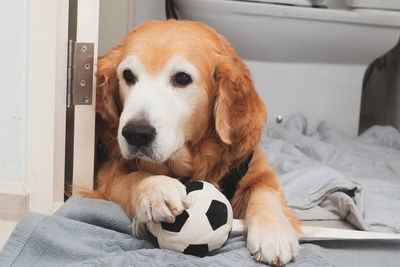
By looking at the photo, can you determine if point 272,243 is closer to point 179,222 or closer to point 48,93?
point 179,222

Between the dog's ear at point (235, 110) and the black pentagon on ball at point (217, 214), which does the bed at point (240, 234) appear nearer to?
the black pentagon on ball at point (217, 214)

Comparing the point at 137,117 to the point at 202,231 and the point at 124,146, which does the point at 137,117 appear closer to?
the point at 124,146

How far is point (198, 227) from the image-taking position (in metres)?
0.98

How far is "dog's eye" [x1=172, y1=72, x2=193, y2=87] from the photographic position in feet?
3.86

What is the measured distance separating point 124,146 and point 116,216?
17 cm

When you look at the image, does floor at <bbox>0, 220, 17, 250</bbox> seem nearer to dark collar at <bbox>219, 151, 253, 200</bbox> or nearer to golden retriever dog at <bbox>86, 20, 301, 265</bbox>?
golden retriever dog at <bbox>86, 20, 301, 265</bbox>

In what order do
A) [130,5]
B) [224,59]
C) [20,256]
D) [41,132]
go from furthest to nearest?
[130,5]
[224,59]
[41,132]
[20,256]

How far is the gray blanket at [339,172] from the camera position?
1.45 m

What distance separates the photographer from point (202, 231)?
3.21ft

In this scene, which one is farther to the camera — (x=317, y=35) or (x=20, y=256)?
(x=317, y=35)

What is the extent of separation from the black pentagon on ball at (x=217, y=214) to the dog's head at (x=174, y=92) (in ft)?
0.61

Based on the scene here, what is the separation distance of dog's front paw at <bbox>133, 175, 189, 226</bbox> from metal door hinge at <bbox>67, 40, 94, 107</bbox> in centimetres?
36

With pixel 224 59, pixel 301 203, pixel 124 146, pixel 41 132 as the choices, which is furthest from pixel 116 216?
pixel 301 203

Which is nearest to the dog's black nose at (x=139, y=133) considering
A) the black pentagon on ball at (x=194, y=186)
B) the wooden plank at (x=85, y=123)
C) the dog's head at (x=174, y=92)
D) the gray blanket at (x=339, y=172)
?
the dog's head at (x=174, y=92)
